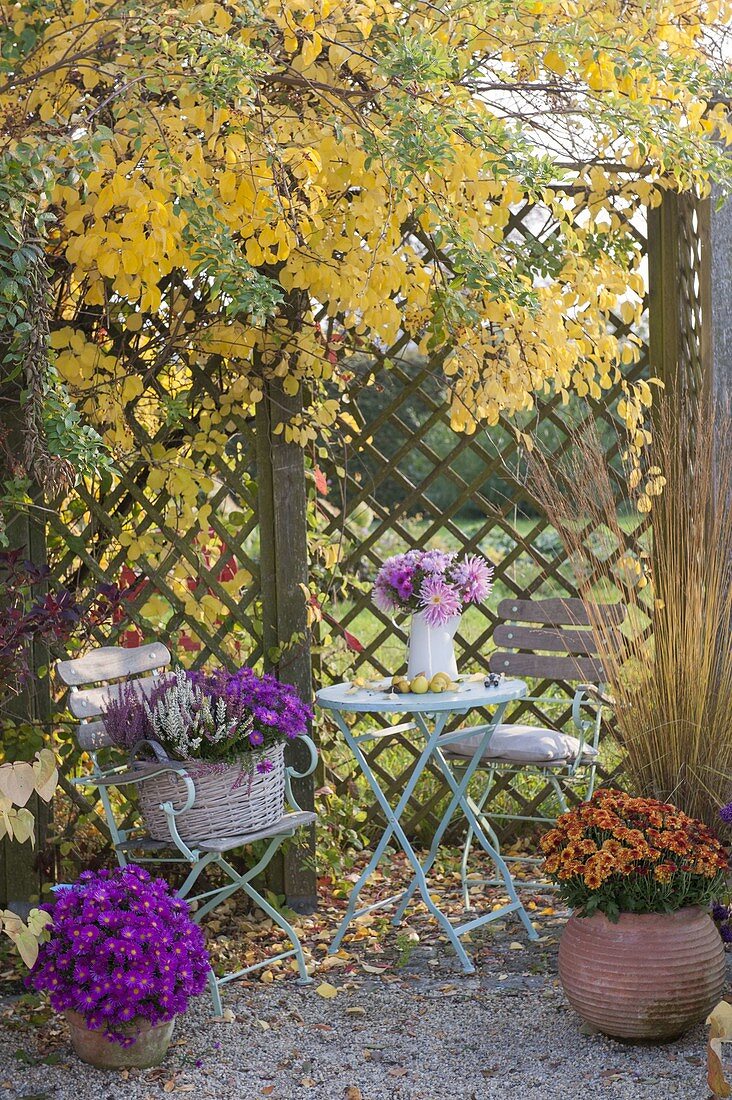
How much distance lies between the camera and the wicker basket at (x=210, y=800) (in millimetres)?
2992

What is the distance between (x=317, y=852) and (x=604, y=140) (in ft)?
7.43

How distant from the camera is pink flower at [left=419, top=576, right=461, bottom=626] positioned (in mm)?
3320

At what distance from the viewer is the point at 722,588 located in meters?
2.98

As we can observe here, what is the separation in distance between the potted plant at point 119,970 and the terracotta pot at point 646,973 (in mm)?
841

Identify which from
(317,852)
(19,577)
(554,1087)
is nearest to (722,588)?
(554,1087)

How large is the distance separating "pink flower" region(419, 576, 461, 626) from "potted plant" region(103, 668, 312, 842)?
0.49 metres

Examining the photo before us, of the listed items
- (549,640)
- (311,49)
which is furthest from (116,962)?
(311,49)

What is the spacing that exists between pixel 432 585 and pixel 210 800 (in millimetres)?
817

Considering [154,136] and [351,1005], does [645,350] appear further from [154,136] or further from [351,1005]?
[351,1005]

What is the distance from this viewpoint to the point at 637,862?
264cm

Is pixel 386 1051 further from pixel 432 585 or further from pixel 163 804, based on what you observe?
pixel 432 585

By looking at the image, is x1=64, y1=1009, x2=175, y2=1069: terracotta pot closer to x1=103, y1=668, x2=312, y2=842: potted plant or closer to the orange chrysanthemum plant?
x1=103, y1=668, x2=312, y2=842: potted plant

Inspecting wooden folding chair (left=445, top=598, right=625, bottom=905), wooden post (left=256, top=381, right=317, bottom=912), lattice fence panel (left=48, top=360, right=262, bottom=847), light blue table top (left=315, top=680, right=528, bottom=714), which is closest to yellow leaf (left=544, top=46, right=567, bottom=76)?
wooden post (left=256, top=381, right=317, bottom=912)

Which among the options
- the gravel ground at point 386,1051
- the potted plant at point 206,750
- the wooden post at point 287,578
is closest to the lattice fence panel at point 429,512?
the wooden post at point 287,578
